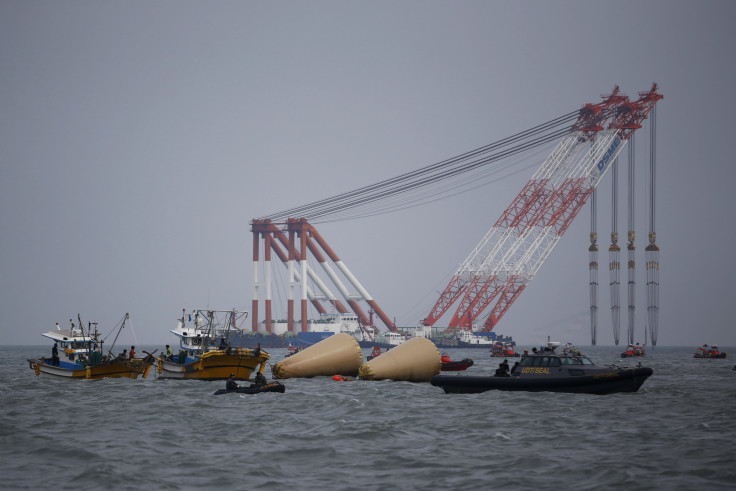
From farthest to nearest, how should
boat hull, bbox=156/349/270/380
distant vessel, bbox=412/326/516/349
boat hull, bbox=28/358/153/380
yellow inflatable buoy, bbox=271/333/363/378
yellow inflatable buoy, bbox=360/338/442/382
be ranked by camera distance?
distant vessel, bbox=412/326/516/349 < yellow inflatable buoy, bbox=271/333/363/378 < boat hull, bbox=28/358/153/380 < yellow inflatable buoy, bbox=360/338/442/382 < boat hull, bbox=156/349/270/380

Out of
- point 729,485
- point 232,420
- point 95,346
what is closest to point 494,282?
point 95,346

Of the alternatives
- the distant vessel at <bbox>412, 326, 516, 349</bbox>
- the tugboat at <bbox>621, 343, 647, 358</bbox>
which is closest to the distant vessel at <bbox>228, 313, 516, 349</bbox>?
the distant vessel at <bbox>412, 326, 516, 349</bbox>

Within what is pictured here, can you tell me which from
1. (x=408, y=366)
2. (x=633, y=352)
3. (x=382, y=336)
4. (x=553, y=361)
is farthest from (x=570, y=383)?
(x=382, y=336)

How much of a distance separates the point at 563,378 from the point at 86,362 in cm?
3307

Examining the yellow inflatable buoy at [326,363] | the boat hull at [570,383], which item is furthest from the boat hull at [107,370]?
the boat hull at [570,383]

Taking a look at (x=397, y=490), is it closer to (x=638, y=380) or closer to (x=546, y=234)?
(x=638, y=380)

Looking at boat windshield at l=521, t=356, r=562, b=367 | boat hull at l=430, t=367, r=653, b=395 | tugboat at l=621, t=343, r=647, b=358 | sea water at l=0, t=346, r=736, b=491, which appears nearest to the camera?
sea water at l=0, t=346, r=736, b=491

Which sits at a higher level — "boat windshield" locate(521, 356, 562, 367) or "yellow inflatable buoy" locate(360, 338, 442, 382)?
"boat windshield" locate(521, 356, 562, 367)

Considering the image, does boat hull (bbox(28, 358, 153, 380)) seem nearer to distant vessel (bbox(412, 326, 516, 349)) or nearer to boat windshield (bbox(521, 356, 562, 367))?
boat windshield (bbox(521, 356, 562, 367))

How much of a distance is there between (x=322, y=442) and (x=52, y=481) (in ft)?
32.1

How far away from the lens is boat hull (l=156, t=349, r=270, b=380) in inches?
2200

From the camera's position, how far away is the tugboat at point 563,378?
4338 centimetres

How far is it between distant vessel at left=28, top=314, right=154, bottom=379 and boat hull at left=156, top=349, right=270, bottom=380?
3673mm

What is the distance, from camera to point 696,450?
2769cm
